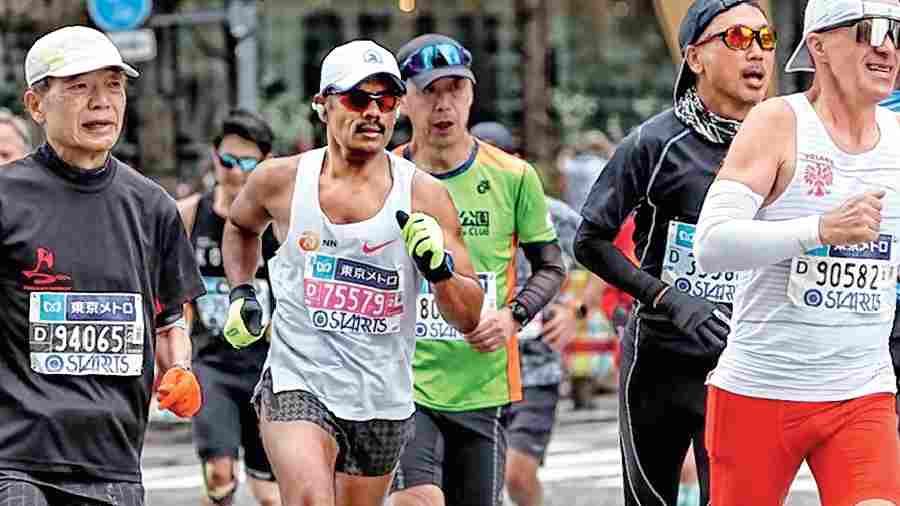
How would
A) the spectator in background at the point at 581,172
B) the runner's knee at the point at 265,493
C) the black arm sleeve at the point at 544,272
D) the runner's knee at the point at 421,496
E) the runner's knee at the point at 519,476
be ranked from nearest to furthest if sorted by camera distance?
1. the runner's knee at the point at 421,496
2. the black arm sleeve at the point at 544,272
3. the runner's knee at the point at 265,493
4. the runner's knee at the point at 519,476
5. the spectator in background at the point at 581,172

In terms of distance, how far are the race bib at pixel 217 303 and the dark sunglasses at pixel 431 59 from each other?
1697 mm

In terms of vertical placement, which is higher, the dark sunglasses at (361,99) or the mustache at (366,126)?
the dark sunglasses at (361,99)

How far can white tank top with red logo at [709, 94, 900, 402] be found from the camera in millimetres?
6164

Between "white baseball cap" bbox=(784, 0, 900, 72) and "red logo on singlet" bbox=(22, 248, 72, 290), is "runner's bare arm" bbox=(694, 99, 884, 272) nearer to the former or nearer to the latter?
"white baseball cap" bbox=(784, 0, 900, 72)

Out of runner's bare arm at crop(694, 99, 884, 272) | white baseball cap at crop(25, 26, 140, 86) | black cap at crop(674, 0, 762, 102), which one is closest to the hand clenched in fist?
runner's bare arm at crop(694, 99, 884, 272)

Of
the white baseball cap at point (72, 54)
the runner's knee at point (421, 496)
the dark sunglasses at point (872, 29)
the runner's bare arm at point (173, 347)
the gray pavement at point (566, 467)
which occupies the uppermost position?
the dark sunglasses at point (872, 29)

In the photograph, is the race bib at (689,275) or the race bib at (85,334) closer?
the race bib at (85,334)

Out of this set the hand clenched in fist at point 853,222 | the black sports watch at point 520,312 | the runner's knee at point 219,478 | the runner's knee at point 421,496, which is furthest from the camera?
the runner's knee at point 219,478

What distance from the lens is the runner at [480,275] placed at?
8430 mm

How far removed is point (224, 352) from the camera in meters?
10.0

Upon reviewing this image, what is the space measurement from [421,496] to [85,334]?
89.1 inches

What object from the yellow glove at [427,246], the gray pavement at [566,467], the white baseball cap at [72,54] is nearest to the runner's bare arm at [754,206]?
the yellow glove at [427,246]

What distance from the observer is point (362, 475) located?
741 centimetres

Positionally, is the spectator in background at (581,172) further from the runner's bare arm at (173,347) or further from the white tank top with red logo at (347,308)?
the runner's bare arm at (173,347)
